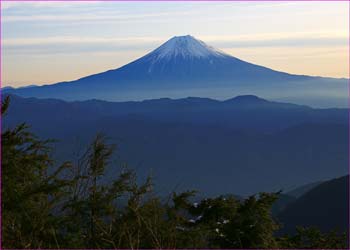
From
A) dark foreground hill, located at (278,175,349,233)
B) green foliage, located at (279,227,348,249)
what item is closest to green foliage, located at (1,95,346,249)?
green foliage, located at (279,227,348,249)

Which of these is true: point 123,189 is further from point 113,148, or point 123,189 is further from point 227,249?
point 227,249

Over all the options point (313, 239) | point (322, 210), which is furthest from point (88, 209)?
point (322, 210)

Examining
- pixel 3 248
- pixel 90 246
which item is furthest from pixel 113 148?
pixel 3 248

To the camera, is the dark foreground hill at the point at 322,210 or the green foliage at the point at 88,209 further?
the dark foreground hill at the point at 322,210

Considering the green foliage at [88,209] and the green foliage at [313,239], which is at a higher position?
the green foliage at [88,209]

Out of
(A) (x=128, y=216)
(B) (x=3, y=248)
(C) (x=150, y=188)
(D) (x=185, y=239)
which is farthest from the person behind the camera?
(D) (x=185, y=239)

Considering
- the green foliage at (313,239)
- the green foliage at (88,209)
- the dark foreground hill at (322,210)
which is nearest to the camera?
the green foliage at (88,209)

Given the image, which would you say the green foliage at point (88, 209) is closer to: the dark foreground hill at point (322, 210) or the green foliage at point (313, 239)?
the green foliage at point (313, 239)

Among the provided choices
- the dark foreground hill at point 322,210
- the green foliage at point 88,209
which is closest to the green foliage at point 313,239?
the green foliage at point 88,209
